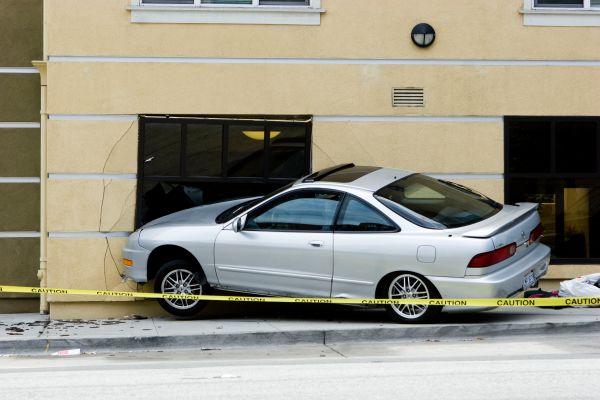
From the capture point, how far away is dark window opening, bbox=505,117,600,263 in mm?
13758

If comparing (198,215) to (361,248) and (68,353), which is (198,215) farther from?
(68,353)

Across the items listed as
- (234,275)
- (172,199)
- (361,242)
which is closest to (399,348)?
(361,242)

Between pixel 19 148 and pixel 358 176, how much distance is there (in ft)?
16.6

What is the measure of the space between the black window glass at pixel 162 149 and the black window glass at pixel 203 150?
0.46 feet

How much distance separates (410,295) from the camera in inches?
452

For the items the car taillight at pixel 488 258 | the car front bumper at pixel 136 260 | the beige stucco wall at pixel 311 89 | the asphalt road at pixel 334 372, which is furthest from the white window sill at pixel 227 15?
the asphalt road at pixel 334 372

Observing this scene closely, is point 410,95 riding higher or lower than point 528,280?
higher

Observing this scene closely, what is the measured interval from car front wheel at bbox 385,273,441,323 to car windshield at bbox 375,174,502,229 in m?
0.61

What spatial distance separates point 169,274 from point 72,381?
3649 mm

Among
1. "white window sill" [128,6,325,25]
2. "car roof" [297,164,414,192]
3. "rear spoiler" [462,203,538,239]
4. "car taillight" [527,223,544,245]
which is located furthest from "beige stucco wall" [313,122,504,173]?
"car taillight" [527,223,544,245]

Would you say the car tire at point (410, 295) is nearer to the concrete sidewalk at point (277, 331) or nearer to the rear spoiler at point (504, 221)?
the concrete sidewalk at point (277, 331)

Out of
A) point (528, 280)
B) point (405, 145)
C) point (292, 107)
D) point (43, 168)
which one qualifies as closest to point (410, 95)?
point (405, 145)

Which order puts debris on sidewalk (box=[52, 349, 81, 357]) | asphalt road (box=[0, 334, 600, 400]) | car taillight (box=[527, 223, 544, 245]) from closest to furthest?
1. asphalt road (box=[0, 334, 600, 400])
2. debris on sidewalk (box=[52, 349, 81, 357])
3. car taillight (box=[527, 223, 544, 245])

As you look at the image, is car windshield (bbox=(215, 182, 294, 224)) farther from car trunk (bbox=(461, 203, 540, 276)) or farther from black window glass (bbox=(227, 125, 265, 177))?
car trunk (bbox=(461, 203, 540, 276))
